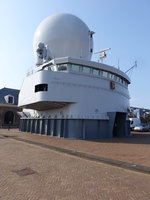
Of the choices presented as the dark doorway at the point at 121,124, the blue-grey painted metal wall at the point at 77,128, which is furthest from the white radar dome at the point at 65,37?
the dark doorway at the point at 121,124

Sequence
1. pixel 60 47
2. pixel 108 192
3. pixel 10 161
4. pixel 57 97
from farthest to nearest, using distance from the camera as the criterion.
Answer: pixel 60 47 < pixel 57 97 < pixel 10 161 < pixel 108 192

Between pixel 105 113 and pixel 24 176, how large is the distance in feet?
61.7

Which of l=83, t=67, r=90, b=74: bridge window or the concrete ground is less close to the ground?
l=83, t=67, r=90, b=74: bridge window

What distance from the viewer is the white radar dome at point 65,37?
96.8 feet

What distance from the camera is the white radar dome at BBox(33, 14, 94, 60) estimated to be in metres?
29.5

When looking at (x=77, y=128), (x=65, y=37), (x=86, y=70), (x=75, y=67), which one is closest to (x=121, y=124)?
(x=77, y=128)

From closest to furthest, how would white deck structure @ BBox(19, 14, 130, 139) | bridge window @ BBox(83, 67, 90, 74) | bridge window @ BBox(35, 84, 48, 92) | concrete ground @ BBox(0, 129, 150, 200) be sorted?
concrete ground @ BBox(0, 129, 150, 200)
bridge window @ BBox(35, 84, 48, 92)
white deck structure @ BBox(19, 14, 130, 139)
bridge window @ BBox(83, 67, 90, 74)

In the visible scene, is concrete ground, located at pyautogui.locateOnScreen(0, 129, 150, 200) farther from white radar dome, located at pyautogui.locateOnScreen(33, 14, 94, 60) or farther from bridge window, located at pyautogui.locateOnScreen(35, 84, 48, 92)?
white radar dome, located at pyautogui.locateOnScreen(33, 14, 94, 60)

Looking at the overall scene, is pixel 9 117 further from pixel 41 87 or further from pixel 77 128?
pixel 77 128

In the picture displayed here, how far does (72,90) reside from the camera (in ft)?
78.9

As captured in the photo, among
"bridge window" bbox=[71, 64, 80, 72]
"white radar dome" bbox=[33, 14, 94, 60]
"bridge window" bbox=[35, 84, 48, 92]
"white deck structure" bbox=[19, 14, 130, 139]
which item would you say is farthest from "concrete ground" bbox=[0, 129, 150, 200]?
"white radar dome" bbox=[33, 14, 94, 60]

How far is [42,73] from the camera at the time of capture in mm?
23719

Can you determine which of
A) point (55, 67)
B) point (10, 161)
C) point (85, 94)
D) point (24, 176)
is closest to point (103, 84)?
point (85, 94)

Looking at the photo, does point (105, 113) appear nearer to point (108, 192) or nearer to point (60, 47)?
point (60, 47)
